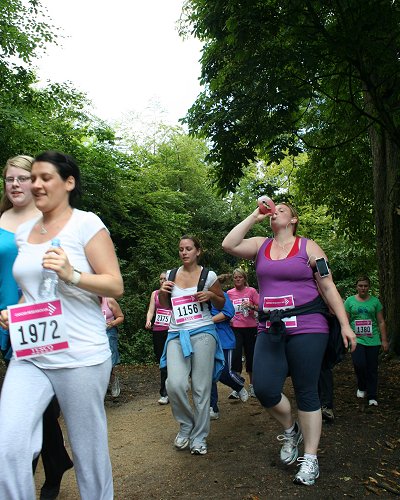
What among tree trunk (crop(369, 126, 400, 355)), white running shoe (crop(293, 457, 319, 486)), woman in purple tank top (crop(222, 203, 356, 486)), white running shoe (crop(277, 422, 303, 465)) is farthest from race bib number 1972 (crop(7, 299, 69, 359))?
tree trunk (crop(369, 126, 400, 355))

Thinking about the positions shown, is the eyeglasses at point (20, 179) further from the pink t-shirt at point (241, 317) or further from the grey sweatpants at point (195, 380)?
the pink t-shirt at point (241, 317)

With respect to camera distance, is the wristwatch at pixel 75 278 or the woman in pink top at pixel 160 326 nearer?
the wristwatch at pixel 75 278

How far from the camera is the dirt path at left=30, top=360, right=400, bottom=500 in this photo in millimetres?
4324

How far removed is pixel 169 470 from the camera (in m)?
4.96

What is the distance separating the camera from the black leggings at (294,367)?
4.36 meters

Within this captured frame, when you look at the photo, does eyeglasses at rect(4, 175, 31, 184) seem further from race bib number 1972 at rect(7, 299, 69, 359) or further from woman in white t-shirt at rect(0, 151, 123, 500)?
race bib number 1972 at rect(7, 299, 69, 359)

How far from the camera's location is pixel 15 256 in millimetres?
3535

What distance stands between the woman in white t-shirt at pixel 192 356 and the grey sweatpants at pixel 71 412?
2.56m

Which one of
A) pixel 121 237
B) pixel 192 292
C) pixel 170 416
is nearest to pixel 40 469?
pixel 192 292

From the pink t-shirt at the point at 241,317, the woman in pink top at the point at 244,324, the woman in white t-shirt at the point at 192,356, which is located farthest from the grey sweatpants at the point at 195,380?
the pink t-shirt at the point at 241,317

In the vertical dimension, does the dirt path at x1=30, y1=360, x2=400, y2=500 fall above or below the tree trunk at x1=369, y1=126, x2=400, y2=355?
below

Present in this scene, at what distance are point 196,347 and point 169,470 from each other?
116 centimetres

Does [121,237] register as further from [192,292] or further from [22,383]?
[22,383]

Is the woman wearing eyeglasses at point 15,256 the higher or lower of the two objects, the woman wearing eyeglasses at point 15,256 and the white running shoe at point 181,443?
the higher
